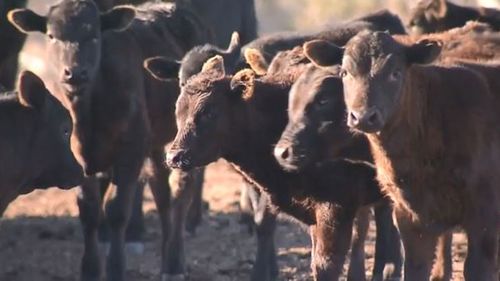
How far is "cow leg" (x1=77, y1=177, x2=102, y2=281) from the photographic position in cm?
1260

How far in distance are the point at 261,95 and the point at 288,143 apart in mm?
696

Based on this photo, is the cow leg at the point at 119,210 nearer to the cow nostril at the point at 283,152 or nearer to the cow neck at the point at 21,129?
the cow neck at the point at 21,129

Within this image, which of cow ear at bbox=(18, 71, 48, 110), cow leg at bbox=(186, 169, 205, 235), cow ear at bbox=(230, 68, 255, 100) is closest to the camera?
cow ear at bbox=(230, 68, 255, 100)

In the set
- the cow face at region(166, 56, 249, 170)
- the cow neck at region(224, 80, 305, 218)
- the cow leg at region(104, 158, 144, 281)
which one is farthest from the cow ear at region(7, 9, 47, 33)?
the cow neck at region(224, 80, 305, 218)

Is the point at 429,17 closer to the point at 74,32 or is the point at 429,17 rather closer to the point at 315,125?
the point at 74,32

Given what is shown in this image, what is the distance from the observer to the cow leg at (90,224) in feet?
41.3

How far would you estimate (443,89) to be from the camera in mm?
10406

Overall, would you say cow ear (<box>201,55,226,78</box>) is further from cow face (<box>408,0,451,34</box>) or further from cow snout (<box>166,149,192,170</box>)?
cow face (<box>408,0,451,34</box>)

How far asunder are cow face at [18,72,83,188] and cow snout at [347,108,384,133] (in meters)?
2.76

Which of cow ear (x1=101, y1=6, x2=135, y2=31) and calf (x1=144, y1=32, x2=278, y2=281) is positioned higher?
cow ear (x1=101, y1=6, x2=135, y2=31)

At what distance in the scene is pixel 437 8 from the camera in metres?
14.8

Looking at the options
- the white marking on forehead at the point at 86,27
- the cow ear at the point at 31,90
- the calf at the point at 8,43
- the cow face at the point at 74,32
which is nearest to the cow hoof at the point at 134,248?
the calf at the point at 8,43

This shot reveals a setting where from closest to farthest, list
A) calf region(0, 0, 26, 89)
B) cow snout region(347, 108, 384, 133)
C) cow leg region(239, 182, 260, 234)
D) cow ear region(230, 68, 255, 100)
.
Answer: cow snout region(347, 108, 384, 133)
cow ear region(230, 68, 255, 100)
calf region(0, 0, 26, 89)
cow leg region(239, 182, 260, 234)

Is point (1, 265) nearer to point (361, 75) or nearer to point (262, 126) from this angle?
point (262, 126)
